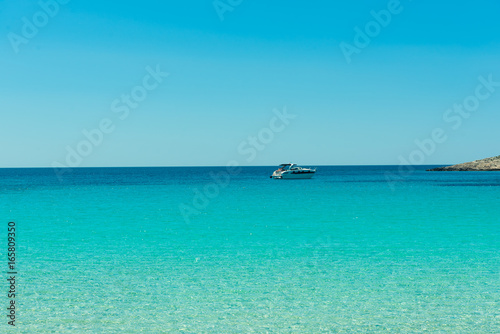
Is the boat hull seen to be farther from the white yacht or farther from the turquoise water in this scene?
the turquoise water

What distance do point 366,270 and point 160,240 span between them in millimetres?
10252

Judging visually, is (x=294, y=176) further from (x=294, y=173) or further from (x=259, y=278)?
(x=259, y=278)

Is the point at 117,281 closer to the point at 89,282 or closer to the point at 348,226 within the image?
the point at 89,282

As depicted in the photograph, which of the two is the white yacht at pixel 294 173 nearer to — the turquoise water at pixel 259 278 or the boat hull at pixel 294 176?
the boat hull at pixel 294 176

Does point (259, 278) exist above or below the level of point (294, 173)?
below

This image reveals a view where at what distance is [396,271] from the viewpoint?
15125mm

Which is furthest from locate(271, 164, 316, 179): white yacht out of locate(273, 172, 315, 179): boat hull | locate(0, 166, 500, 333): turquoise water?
locate(0, 166, 500, 333): turquoise water

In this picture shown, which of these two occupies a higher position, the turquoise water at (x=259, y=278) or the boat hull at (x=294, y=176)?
the boat hull at (x=294, y=176)

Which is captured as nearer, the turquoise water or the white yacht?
the turquoise water

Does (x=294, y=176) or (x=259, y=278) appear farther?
(x=294, y=176)

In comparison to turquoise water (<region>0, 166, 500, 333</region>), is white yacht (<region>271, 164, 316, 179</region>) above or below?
above

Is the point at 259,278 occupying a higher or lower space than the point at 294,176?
lower

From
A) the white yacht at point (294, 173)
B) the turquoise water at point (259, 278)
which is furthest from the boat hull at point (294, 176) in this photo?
the turquoise water at point (259, 278)

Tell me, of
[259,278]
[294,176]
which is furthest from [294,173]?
[259,278]
